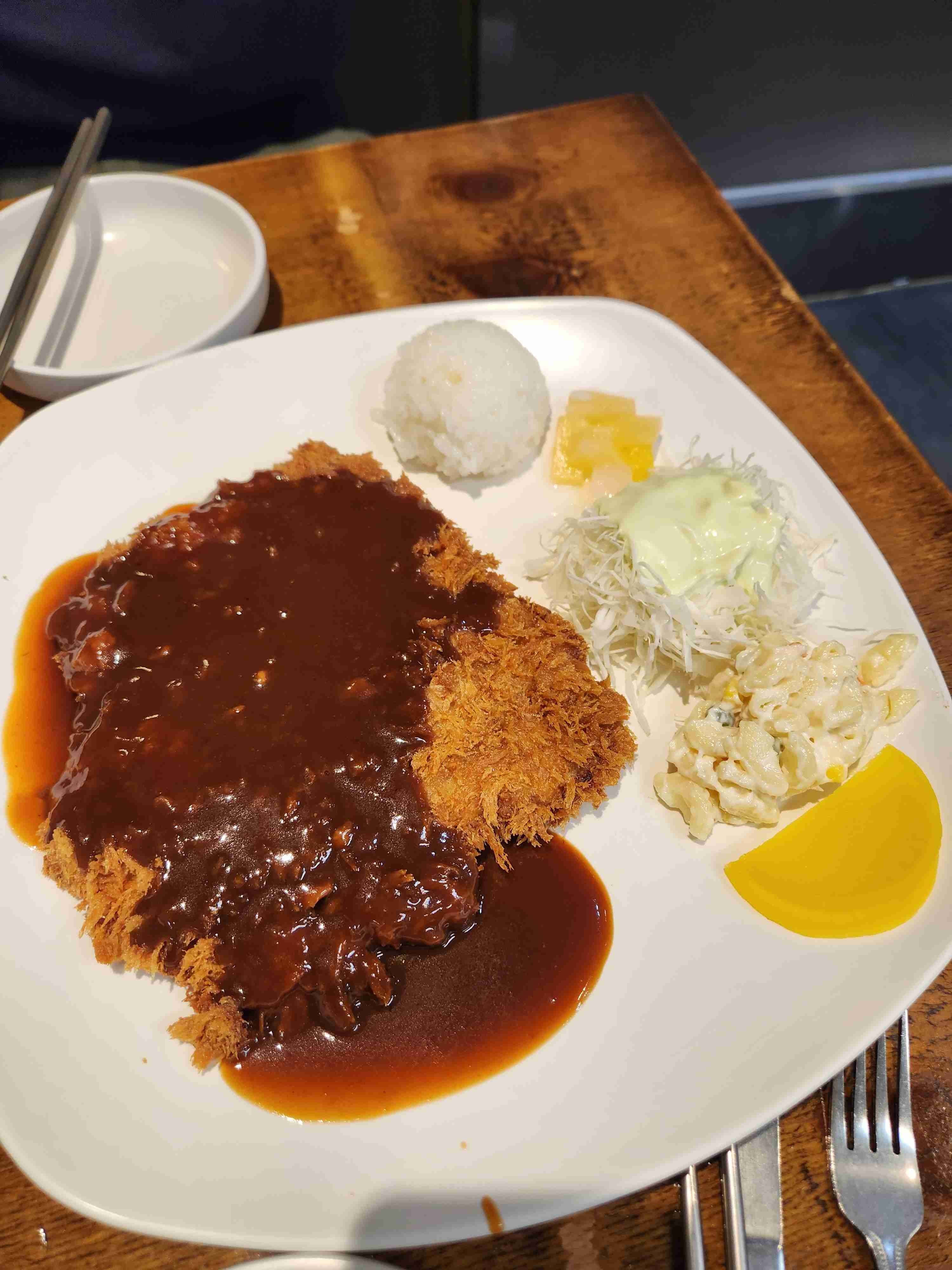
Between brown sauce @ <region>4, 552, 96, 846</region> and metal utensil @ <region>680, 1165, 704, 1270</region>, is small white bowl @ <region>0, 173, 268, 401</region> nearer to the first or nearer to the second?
brown sauce @ <region>4, 552, 96, 846</region>

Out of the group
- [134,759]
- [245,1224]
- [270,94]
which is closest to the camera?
[245,1224]

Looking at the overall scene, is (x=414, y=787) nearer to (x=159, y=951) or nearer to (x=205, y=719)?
(x=205, y=719)

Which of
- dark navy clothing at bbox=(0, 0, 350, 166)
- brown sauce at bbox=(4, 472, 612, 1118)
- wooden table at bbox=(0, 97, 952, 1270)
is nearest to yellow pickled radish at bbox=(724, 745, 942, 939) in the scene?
brown sauce at bbox=(4, 472, 612, 1118)

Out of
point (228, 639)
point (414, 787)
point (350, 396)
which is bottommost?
point (414, 787)

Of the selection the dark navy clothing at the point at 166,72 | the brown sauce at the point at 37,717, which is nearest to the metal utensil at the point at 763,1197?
the brown sauce at the point at 37,717

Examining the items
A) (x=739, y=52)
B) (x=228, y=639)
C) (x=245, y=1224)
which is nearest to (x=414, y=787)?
(x=228, y=639)

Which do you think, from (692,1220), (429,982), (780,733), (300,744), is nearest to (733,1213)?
(692,1220)

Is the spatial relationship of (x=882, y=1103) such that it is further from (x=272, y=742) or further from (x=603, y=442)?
(x=603, y=442)

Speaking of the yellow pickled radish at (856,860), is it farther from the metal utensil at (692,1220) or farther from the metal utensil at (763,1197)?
the metal utensil at (692,1220)
